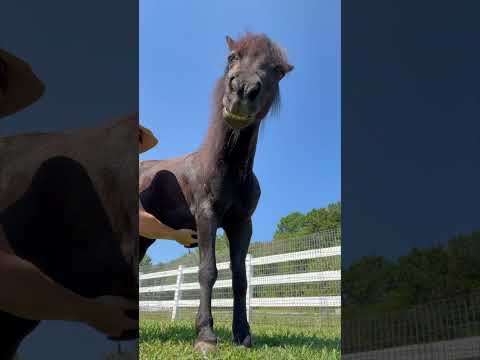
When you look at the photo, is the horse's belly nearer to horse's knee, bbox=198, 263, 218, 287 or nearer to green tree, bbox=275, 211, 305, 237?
horse's knee, bbox=198, 263, 218, 287

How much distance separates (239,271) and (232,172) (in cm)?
38

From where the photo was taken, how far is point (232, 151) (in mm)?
1686

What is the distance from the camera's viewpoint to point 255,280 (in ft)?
13.0

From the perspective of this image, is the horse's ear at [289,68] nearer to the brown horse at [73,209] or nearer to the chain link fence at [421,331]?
the brown horse at [73,209]

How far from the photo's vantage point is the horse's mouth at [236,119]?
163cm

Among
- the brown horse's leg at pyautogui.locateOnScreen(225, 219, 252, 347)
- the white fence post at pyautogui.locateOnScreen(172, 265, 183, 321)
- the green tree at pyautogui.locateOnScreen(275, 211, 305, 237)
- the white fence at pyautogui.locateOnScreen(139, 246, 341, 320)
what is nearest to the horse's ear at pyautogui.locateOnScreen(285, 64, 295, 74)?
the brown horse's leg at pyautogui.locateOnScreen(225, 219, 252, 347)

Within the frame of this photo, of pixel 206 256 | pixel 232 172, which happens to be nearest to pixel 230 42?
pixel 232 172

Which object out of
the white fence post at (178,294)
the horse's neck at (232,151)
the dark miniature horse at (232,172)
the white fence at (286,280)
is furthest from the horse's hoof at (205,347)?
the white fence post at (178,294)

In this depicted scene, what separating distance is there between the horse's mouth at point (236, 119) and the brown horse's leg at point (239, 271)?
0.37m

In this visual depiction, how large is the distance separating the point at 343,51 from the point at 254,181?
2.09ft

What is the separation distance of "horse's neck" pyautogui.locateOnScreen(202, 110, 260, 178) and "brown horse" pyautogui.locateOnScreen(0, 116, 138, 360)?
66 centimetres

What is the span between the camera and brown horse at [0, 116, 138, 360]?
3.12ft

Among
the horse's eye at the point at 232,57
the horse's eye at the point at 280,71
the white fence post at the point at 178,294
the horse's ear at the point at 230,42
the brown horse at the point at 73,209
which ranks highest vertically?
the horse's ear at the point at 230,42

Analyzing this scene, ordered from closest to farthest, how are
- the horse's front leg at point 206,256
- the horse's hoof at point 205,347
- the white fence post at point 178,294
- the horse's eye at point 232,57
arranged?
the horse's hoof at point 205,347
the horse's front leg at point 206,256
the horse's eye at point 232,57
the white fence post at point 178,294
